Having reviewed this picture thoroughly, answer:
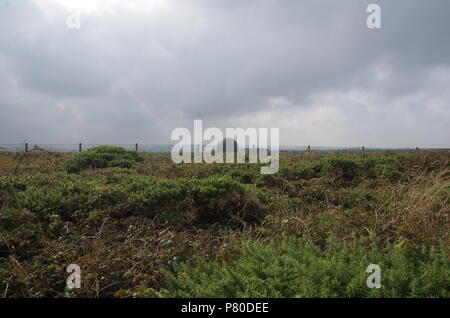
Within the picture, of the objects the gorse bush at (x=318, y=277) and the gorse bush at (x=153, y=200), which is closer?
the gorse bush at (x=318, y=277)

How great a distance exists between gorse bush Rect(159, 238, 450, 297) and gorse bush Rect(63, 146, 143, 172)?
26.2ft

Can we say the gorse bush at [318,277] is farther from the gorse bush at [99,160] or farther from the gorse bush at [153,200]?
the gorse bush at [99,160]

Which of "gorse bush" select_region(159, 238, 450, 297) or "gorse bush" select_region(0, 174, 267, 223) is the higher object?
"gorse bush" select_region(0, 174, 267, 223)

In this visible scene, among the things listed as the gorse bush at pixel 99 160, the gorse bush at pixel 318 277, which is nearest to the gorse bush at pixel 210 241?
the gorse bush at pixel 318 277

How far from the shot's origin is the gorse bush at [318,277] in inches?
99.9

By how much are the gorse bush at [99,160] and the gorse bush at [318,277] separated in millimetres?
7991

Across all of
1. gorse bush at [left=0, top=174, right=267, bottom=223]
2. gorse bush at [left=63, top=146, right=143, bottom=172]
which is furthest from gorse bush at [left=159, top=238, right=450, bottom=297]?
gorse bush at [left=63, top=146, right=143, bottom=172]

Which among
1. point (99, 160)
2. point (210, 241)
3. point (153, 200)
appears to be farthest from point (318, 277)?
point (99, 160)

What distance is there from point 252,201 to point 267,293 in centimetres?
300

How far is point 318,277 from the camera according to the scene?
2.71 meters

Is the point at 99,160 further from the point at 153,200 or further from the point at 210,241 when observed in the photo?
the point at 210,241

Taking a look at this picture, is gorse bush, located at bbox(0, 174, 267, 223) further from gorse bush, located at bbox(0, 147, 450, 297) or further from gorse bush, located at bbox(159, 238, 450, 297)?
gorse bush, located at bbox(159, 238, 450, 297)

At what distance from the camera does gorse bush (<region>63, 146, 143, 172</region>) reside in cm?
1025
